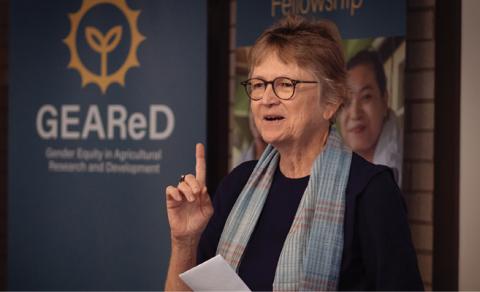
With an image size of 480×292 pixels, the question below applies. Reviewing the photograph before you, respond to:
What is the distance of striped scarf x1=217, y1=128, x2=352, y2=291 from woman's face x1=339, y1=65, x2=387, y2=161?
115 centimetres

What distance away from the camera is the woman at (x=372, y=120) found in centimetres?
270

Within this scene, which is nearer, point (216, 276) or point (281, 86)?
point (216, 276)

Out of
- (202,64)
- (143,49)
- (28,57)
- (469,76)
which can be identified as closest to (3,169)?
(28,57)

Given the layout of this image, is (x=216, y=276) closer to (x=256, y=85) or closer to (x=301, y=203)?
(x=301, y=203)

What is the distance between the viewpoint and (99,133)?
11.2ft

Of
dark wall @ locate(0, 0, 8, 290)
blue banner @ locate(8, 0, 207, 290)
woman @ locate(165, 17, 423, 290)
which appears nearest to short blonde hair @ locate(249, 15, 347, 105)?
Answer: woman @ locate(165, 17, 423, 290)

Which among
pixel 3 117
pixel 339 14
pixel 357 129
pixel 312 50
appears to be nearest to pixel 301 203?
pixel 312 50

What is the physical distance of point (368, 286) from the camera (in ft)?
4.67

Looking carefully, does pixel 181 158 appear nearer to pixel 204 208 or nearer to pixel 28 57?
pixel 28 57

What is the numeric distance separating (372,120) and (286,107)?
1.27 meters

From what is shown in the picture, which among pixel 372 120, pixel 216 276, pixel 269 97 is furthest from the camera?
pixel 372 120

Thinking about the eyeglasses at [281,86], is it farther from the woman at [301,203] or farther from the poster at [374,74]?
the poster at [374,74]

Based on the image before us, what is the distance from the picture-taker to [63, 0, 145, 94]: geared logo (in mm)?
3354

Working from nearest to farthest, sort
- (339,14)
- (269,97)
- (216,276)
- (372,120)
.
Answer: (216,276), (269,97), (372,120), (339,14)
